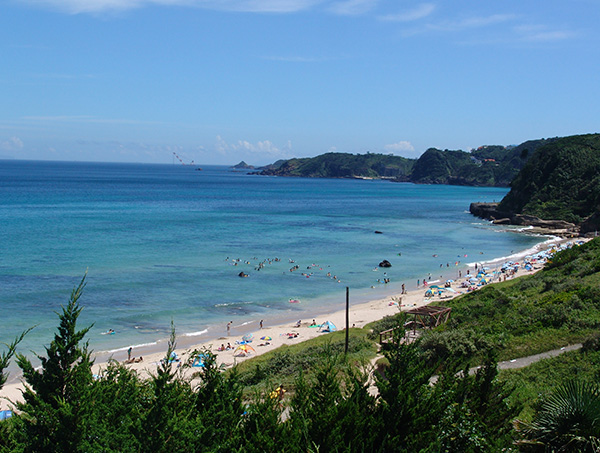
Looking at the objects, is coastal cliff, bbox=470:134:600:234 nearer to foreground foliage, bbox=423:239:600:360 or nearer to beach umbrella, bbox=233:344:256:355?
foreground foliage, bbox=423:239:600:360

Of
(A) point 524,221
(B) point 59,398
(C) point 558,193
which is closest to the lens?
(B) point 59,398

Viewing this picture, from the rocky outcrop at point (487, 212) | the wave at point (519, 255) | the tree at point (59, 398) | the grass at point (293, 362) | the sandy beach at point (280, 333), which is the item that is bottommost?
the sandy beach at point (280, 333)

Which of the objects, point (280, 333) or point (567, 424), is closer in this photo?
point (567, 424)

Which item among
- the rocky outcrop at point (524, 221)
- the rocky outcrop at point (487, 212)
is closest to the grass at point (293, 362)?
the rocky outcrop at point (524, 221)

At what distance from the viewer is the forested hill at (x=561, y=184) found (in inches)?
3125

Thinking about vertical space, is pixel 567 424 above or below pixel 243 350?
above

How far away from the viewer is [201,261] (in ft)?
162

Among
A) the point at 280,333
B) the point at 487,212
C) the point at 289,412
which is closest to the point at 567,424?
the point at 289,412

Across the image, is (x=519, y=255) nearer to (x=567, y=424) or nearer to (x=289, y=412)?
(x=567, y=424)

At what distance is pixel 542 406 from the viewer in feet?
32.8

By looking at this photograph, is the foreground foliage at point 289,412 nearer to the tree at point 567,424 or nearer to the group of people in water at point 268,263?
the tree at point 567,424

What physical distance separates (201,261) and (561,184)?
6613cm

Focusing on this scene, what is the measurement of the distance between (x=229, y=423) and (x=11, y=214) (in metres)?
81.5

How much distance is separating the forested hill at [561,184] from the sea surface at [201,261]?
28.7 ft
